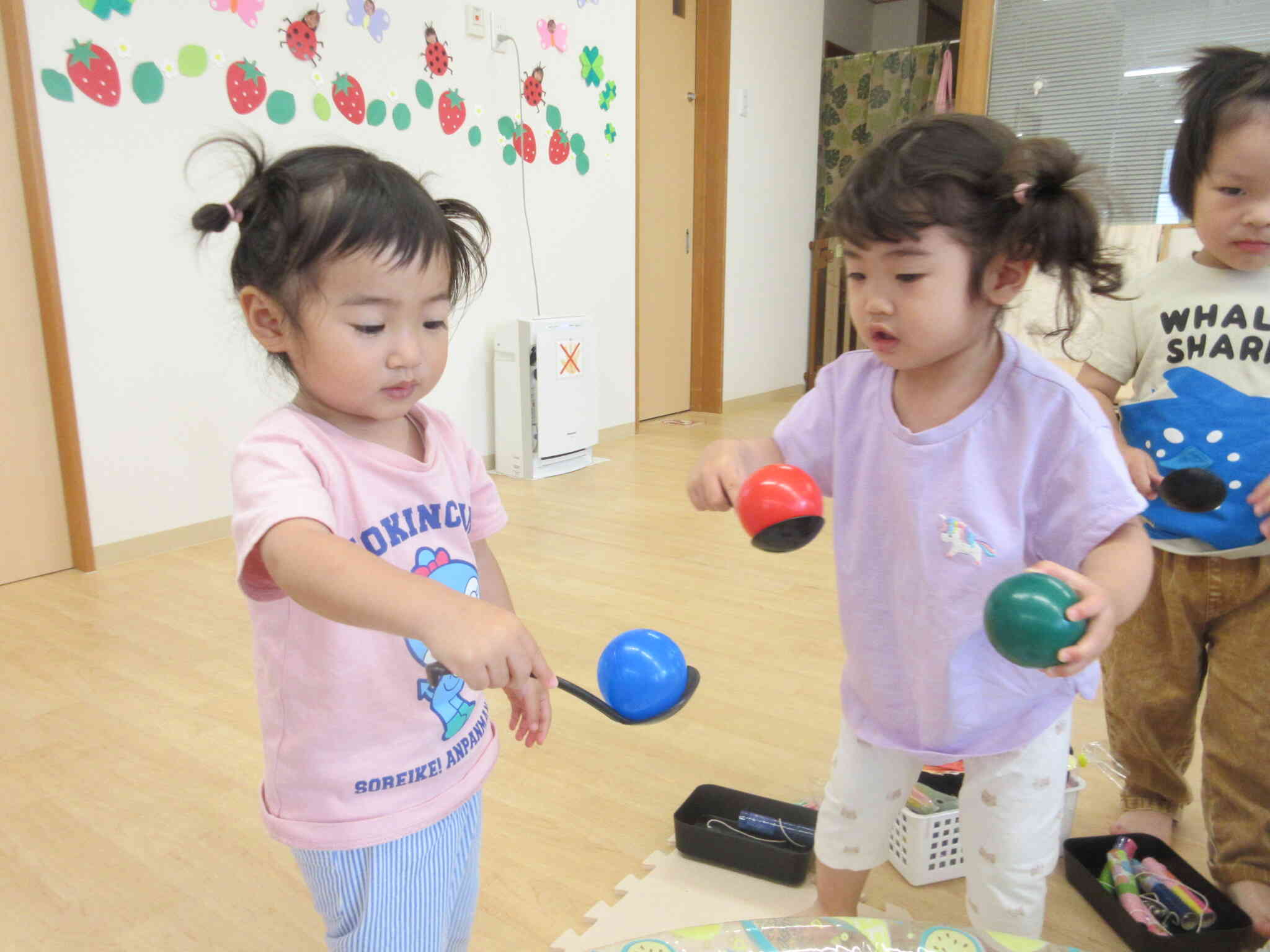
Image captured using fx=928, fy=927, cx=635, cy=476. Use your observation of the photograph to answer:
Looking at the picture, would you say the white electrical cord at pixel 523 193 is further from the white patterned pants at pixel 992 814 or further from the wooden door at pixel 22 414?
the white patterned pants at pixel 992 814

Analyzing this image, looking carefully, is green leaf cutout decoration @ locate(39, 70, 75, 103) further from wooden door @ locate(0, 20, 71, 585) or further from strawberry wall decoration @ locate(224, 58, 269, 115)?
strawberry wall decoration @ locate(224, 58, 269, 115)

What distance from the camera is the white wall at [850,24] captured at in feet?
19.0

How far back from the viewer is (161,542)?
269cm

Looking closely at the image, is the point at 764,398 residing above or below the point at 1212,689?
below

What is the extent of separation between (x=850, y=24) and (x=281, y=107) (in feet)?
14.8

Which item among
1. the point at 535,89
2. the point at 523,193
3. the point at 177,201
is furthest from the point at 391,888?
the point at 535,89

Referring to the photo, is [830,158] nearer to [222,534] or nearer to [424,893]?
[222,534]

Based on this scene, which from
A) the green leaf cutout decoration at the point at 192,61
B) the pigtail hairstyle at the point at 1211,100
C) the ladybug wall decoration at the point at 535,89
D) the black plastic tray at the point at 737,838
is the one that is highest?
the ladybug wall decoration at the point at 535,89

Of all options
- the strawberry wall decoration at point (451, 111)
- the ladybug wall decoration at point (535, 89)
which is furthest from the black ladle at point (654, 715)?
the ladybug wall decoration at point (535, 89)

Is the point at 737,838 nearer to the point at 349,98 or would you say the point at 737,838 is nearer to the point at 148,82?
the point at 148,82

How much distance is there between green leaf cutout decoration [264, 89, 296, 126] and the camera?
275 cm

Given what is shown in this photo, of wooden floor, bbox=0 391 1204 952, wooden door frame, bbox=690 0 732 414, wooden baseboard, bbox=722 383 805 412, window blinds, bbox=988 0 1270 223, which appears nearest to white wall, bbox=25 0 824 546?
wooden floor, bbox=0 391 1204 952

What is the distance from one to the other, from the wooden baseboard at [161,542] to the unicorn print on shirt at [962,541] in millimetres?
2410

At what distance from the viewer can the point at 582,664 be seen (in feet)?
6.41
